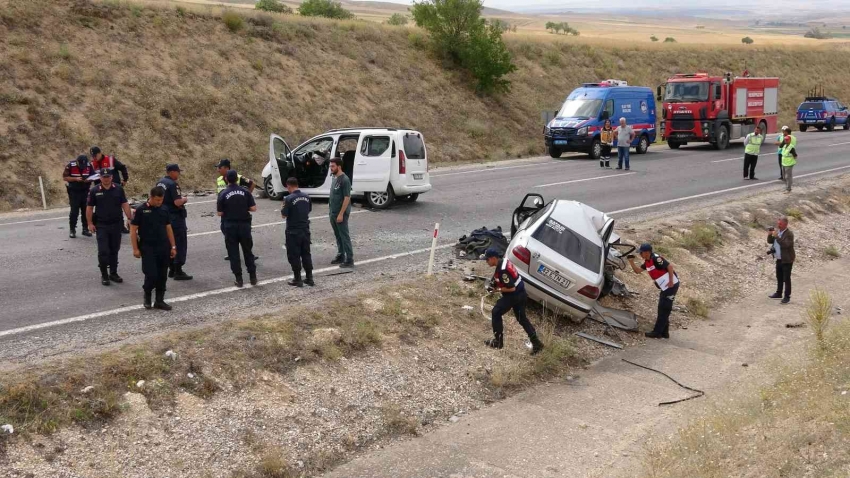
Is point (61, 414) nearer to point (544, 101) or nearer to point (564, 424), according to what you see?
point (564, 424)

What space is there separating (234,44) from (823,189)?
21.1 meters

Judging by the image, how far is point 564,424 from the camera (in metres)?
8.77

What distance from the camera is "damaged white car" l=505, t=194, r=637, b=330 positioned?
35.3ft

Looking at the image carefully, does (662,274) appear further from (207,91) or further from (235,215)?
(207,91)

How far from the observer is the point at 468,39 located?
38.4 metres

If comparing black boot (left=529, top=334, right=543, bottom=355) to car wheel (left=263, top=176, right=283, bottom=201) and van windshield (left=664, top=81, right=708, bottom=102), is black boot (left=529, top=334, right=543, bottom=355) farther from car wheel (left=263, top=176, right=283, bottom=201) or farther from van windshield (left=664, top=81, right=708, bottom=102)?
van windshield (left=664, top=81, right=708, bottom=102)

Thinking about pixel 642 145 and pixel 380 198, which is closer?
pixel 380 198

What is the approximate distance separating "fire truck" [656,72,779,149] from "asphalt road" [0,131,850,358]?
496 centimetres

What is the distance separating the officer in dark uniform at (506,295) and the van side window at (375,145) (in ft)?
23.9

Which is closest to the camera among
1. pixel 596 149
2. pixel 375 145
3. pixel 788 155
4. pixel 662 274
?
pixel 662 274

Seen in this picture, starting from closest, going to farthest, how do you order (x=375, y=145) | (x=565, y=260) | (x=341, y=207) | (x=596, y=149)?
(x=565, y=260) < (x=341, y=207) < (x=375, y=145) < (x=596, y=149)

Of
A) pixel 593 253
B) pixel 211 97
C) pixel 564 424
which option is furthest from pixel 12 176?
pixel 564 424

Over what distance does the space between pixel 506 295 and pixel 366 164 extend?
774 centimetres

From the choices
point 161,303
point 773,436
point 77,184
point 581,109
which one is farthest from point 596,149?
point 773,436
